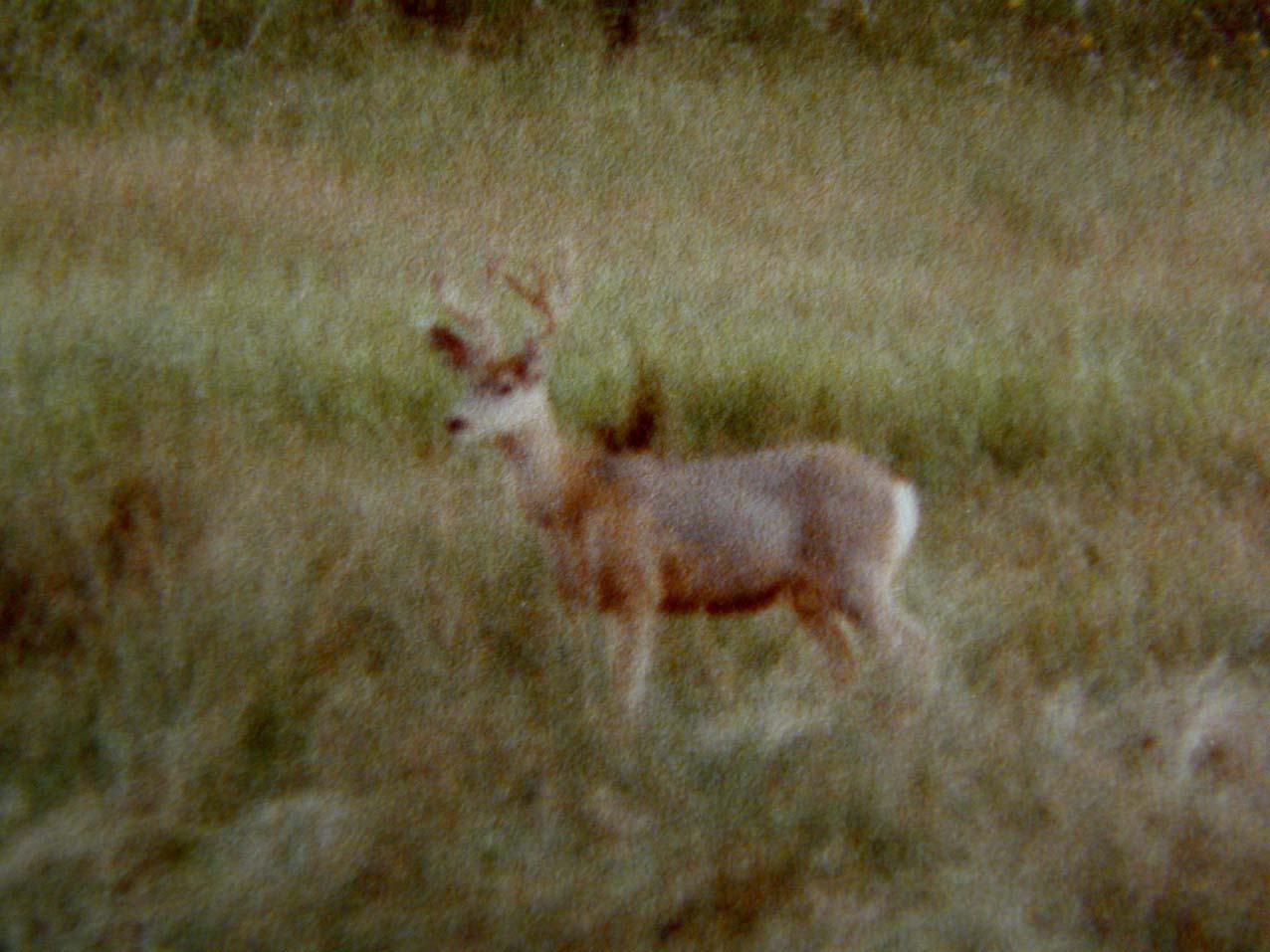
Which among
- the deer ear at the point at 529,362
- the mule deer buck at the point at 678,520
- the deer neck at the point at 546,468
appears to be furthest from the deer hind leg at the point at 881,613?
the deer ear at the point at 529,362

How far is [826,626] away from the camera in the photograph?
139 cm

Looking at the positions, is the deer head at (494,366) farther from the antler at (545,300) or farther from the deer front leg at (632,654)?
the deer front leg at (632,654)

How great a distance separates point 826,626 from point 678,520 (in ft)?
0.76

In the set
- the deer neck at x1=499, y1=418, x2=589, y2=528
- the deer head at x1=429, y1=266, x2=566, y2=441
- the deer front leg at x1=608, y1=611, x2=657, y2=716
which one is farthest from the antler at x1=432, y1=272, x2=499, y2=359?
the deer front leg at x1=608, y1=611, x2=657, y2=716

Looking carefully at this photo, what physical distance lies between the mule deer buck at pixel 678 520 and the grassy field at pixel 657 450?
36mm

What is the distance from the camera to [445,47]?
1.43 m

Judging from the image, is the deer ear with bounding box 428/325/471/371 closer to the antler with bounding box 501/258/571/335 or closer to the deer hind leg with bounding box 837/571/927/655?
the antler with bounding box 501/258/571/335

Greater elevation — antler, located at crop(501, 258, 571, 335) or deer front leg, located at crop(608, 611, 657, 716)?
antler, located at crop(501, 258, 571, 335)

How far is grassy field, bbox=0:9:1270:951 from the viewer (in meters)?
1.35

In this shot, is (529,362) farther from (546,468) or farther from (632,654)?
(632,654)

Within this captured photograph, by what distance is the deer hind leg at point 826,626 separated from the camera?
1.38 meters

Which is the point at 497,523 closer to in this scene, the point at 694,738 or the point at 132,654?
the point at 694,738

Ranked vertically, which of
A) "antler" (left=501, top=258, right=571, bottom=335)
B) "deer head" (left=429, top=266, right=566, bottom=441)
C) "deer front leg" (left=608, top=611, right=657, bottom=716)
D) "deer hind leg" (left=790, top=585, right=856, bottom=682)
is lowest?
"deer front leg" (left=608, top=611, right=657, bottom=716)

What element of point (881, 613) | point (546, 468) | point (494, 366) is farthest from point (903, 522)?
point (494, 366)
